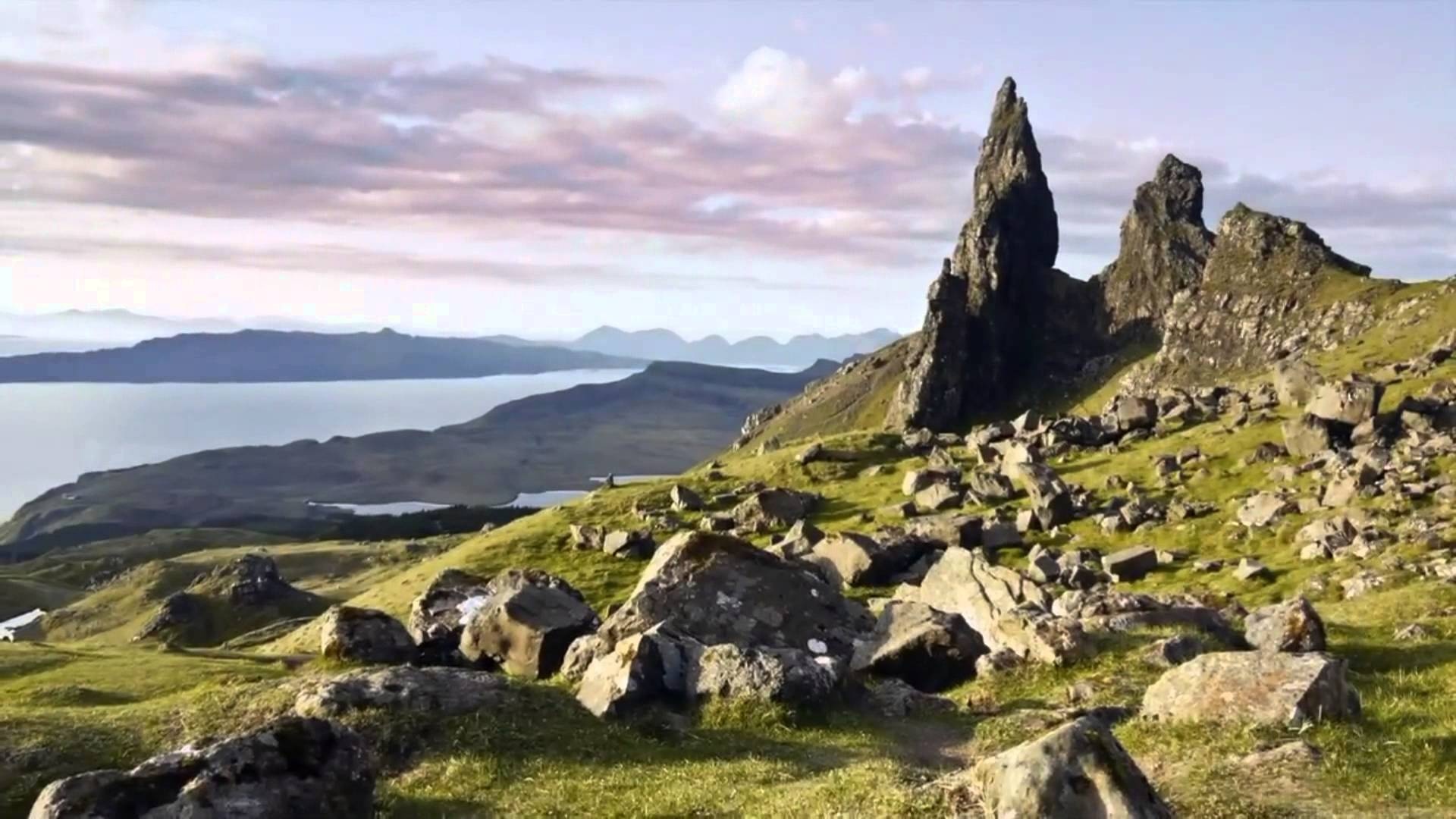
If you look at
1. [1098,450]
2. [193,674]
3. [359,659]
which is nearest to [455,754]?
[359,659]

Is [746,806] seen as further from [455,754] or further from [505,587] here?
[505,587]

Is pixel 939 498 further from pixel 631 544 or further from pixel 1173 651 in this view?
pixel 1173 651

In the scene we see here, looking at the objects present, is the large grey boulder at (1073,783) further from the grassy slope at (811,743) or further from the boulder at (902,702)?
the boulder at (902,702)

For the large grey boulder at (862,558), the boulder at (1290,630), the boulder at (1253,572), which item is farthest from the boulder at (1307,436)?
the boulder at (1290,630)

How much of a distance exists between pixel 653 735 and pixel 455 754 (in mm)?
4849

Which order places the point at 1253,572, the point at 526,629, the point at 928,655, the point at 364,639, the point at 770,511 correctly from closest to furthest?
the point at 928,655, the point at 364,639, the point at 526,629, the point at 1253,572, the point at 770,511

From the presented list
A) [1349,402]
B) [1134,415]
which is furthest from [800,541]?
[1134,415]

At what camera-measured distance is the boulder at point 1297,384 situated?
106m

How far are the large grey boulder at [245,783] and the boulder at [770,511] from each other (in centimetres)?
8329

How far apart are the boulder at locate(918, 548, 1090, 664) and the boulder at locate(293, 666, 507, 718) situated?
1608cm

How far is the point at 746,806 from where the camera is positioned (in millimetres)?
19594

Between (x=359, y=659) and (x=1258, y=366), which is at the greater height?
(x=1258, y=366)

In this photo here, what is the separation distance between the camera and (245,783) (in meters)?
19.6

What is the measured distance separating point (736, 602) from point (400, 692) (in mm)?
14661
